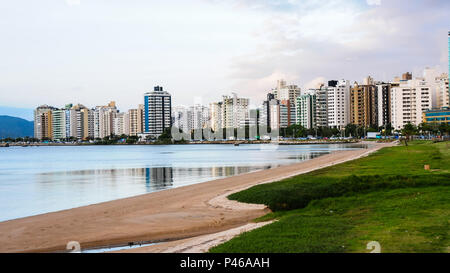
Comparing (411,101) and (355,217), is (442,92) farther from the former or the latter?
(355,217)

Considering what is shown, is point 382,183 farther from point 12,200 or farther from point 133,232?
point 12,200

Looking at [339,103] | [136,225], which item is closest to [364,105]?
[339,103]

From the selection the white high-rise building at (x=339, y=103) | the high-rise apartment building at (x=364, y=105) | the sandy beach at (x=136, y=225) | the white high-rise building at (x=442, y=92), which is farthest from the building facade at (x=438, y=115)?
the sandy beach at (x=136, y=225)

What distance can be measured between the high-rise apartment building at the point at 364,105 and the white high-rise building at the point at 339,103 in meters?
2.24

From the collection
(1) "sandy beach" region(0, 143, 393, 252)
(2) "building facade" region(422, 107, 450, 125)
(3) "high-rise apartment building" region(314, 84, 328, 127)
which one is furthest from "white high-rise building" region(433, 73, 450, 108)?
(1) "sandy beach" region(0, 143, 393, 252)

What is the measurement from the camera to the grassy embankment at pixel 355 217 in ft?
29.0

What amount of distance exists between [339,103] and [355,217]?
18226 centimetres

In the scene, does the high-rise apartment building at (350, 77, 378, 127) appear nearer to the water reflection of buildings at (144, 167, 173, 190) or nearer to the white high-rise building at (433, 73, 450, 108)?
the white high-rise building at (433, 73, 450, 108)

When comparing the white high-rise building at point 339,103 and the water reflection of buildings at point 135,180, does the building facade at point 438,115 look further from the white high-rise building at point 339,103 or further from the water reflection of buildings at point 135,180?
the water reflection of buildings at point 135,180

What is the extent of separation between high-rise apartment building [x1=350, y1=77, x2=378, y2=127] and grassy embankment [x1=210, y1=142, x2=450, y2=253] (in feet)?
560

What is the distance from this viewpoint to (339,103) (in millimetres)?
188500
